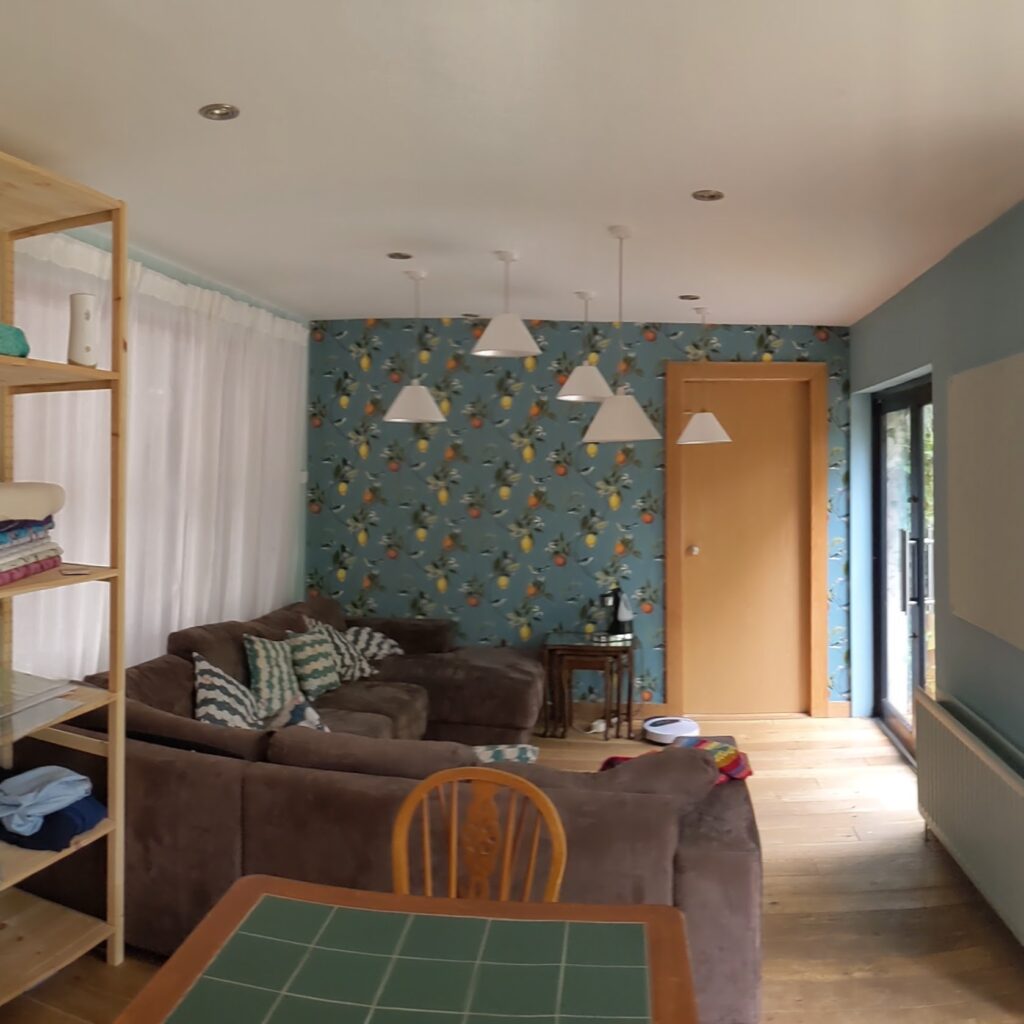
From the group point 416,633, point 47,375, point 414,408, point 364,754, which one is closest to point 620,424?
point 414,408

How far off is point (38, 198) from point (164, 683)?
1.88 m

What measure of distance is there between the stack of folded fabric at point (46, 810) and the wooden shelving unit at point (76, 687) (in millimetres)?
30

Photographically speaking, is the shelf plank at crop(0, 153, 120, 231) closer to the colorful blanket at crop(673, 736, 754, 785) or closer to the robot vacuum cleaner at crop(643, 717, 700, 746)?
the colorful blanket at crop(673, 736, 754, 785)

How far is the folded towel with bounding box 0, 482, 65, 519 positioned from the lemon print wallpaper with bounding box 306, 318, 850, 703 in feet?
10.3

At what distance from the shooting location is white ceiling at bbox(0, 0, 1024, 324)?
1.94 metres

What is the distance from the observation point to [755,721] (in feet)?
18.4

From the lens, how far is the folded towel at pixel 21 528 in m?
2.47

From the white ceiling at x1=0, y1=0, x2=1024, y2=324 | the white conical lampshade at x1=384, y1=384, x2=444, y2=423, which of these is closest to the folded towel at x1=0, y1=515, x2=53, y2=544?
the white ceiling at x1=0, y1=0, x2=1024, y2=324

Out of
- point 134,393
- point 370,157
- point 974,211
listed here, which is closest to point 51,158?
point 370,157

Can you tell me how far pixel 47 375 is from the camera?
8.31ft

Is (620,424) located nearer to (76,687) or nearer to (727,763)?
(727,763)

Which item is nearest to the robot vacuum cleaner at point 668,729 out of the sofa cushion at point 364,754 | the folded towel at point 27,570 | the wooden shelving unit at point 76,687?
the sofa cushion at point 364,754

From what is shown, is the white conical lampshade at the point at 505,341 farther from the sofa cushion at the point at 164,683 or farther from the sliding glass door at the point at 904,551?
the sliding glass door at the point at 904,551

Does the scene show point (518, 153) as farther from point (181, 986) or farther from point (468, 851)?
point (181, 986)
